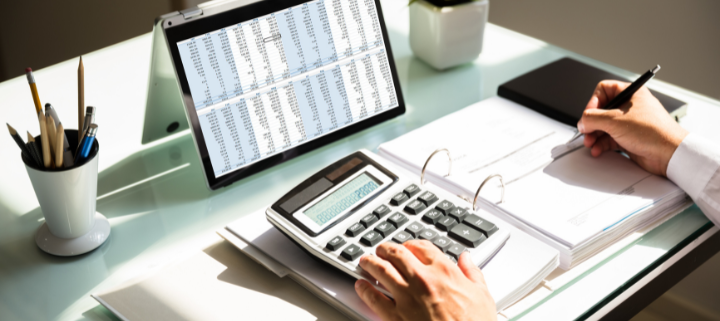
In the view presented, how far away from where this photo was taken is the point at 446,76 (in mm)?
1353

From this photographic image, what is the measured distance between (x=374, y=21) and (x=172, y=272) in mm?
606

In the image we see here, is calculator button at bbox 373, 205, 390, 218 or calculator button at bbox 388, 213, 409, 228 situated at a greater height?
calculator button at bbox 373, 205, 390, 218

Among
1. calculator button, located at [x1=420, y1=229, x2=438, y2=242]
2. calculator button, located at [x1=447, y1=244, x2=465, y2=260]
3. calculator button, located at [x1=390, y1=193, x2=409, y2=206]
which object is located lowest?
calculator button, located at [x1=447, y1=244, x2=465, y2=260]

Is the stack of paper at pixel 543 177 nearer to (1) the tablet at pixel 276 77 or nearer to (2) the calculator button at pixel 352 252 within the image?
(1) the tablet at pixel 276 77

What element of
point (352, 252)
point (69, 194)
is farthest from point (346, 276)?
point (69, 194)

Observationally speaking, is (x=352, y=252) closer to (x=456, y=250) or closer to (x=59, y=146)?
(x=456, y=250)

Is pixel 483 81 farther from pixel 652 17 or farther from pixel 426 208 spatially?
pixel 652 17

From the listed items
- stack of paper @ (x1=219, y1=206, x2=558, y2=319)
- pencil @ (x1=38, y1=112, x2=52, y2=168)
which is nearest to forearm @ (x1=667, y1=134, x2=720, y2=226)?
stack of paper @ (x1=219, y1=206, x2=558, y2=319)

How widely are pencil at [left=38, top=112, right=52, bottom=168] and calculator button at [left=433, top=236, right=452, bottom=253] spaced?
1.68 ft

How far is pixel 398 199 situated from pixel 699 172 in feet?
1.61

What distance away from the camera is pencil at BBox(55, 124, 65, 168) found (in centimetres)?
74

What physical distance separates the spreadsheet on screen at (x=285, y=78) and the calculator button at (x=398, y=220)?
311 millimetres

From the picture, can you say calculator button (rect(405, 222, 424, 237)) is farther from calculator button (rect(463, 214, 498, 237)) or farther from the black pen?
the black pen

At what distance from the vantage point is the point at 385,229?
78 cm
